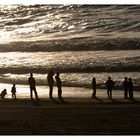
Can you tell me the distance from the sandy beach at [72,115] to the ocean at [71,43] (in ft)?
0.44

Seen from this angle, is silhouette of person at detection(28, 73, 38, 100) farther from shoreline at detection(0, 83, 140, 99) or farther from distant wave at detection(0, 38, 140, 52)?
distant wave at detection(0, 38, 140, 52)

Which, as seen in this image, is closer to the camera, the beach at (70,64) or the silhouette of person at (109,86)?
the beach at (70,64)

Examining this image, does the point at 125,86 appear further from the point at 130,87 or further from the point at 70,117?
the point at 70,117

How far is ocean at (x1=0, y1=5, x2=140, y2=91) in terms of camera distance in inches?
161

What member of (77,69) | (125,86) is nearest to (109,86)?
(125,86)

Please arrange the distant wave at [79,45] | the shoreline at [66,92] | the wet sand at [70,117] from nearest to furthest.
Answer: the wet sand at [70,117] → the shoreline at [66,92] → the distant wave at [79,45]

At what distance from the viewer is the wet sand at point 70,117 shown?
3.86m

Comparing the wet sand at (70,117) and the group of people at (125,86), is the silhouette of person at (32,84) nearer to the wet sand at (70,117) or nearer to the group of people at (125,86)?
the wet sand at (70,117)

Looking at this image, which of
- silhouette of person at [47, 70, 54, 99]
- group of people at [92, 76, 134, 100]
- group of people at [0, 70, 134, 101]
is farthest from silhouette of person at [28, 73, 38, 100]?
group of people at [92, 76, 134, 100]

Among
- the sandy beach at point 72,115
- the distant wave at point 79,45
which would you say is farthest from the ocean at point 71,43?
the sandy beach at point 72,115
